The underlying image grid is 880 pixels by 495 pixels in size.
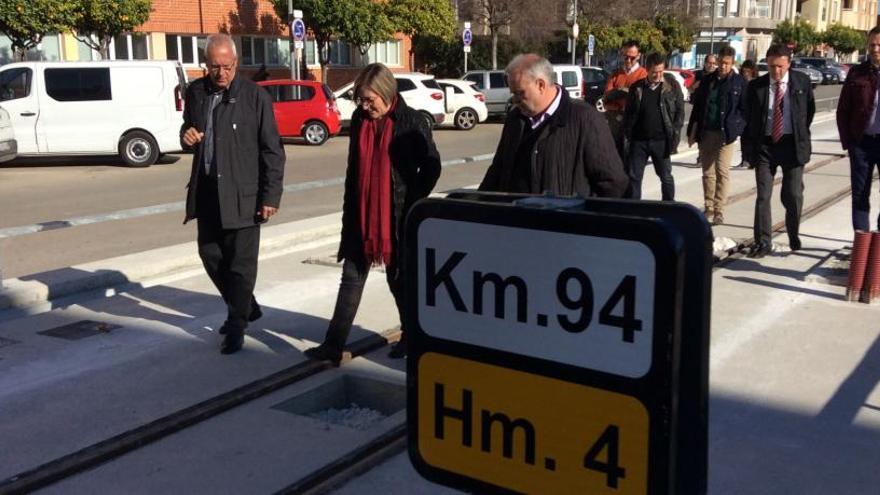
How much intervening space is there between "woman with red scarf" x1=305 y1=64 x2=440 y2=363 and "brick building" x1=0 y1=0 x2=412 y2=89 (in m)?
25.5

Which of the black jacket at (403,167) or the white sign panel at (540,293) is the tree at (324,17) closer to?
the black jacket at (403,167)

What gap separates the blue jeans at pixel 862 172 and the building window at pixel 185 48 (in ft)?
91.1

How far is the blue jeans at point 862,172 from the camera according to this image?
7.57 m

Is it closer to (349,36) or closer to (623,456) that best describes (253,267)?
(623,456)

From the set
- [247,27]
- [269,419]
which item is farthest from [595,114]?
[247,27]

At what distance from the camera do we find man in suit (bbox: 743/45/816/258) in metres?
7.84

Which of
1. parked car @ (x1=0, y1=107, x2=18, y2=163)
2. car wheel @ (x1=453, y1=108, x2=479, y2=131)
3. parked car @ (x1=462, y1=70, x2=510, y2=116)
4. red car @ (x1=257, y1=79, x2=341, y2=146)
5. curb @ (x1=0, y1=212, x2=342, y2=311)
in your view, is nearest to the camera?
curb @ (x1=0, y1=212, x2=342, y2=311)

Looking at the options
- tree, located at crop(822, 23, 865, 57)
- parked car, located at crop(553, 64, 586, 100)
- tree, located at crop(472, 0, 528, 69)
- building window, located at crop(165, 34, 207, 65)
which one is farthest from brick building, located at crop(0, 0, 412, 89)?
tree, located at crop(822, 23, 865, 57)

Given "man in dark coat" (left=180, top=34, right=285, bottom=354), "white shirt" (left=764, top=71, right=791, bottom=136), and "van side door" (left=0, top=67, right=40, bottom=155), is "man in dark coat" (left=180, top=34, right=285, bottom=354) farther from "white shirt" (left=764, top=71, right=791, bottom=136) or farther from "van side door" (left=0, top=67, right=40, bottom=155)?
"van side door" (left=0, top=67, right=40, bottom=155)

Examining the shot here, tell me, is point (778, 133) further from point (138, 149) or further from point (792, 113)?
point (138, 149)

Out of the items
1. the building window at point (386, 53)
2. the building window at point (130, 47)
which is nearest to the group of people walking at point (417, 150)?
the building window at point (130, 47)

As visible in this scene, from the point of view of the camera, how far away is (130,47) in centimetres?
3105

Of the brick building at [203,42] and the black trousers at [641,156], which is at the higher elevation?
the brick building at [203,42]

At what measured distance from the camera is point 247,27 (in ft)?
113
